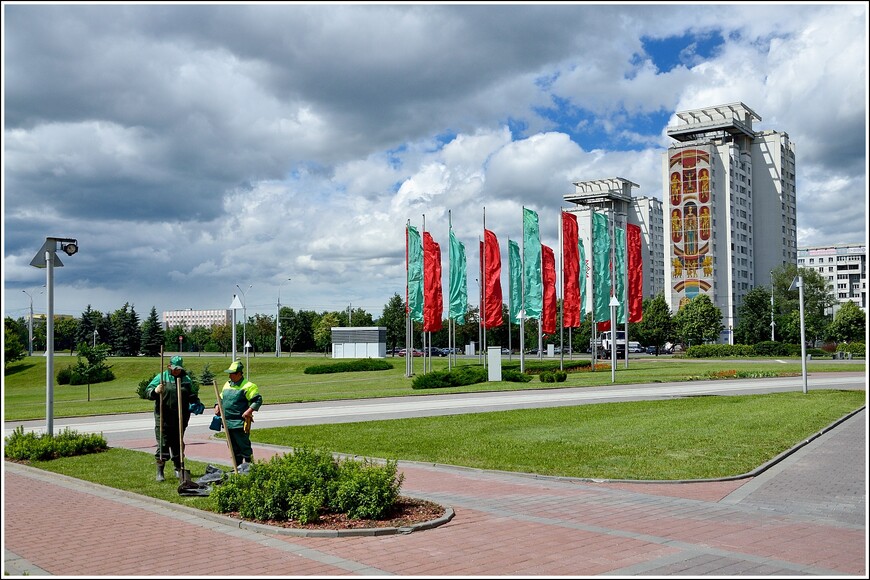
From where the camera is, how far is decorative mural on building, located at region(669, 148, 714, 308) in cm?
11012

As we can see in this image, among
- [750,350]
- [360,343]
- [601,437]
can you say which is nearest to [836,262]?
[750,350]

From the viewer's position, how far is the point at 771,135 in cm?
11912

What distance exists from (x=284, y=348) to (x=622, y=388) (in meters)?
90.9

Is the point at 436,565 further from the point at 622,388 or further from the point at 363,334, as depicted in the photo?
the point at 363,334

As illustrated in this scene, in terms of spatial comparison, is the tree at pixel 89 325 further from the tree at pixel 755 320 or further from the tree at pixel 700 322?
the tree at pixel 755 320

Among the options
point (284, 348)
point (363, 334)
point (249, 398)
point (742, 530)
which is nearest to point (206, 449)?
point (249, 398)

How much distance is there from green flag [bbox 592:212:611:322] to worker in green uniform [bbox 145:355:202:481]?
31816 millimetres

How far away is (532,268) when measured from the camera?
40.0 metres

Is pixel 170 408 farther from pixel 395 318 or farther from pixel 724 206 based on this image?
pixel 724 206

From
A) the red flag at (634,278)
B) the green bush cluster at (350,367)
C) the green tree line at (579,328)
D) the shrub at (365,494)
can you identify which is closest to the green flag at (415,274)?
the red flag at (634,278)

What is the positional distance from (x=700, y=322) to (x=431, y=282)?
6034cm

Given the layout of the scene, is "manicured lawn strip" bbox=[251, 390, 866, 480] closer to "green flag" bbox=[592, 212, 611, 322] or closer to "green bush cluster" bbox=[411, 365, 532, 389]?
"green bush cluster" bbox=[411, 365, 532, 389]

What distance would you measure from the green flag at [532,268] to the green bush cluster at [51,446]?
89.5ft

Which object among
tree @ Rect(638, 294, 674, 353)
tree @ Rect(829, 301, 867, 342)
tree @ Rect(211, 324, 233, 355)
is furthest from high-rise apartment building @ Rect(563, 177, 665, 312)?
tree @ Rect(211, 324, 233, 355)
